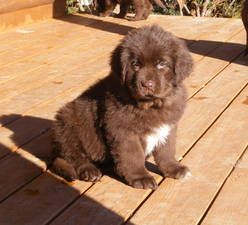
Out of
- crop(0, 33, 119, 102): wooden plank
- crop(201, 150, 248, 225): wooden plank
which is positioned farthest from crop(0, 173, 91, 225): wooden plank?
crop(0, 33, 119, 102): wooden plank

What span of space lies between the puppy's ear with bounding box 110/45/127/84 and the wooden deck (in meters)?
0.62

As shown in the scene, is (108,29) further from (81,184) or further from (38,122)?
(81,184)

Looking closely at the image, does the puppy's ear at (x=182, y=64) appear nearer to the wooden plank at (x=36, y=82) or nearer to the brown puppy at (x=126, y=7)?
the wooden plank at (x=36, y=82)

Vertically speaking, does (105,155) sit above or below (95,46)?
above

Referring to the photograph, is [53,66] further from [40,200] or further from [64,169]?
[40,200]

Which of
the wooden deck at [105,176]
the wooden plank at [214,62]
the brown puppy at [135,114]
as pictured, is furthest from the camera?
the wooden plank at [214,62]

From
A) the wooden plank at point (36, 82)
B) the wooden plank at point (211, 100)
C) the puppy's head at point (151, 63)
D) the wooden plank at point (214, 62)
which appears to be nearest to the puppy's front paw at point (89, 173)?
the puppy's head at point (151, 63)

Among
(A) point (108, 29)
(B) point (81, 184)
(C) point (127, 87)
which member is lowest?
(A) point (108, 29)

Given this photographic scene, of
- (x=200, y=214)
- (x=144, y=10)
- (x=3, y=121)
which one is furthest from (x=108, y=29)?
(x=200, y=214)

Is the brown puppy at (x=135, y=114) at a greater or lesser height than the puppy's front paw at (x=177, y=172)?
greater

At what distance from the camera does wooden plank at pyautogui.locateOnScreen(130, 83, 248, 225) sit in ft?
10.1

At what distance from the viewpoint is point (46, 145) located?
407 centimetres

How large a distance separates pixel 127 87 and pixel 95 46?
3537mm

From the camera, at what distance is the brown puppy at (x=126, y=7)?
26.8 ft
